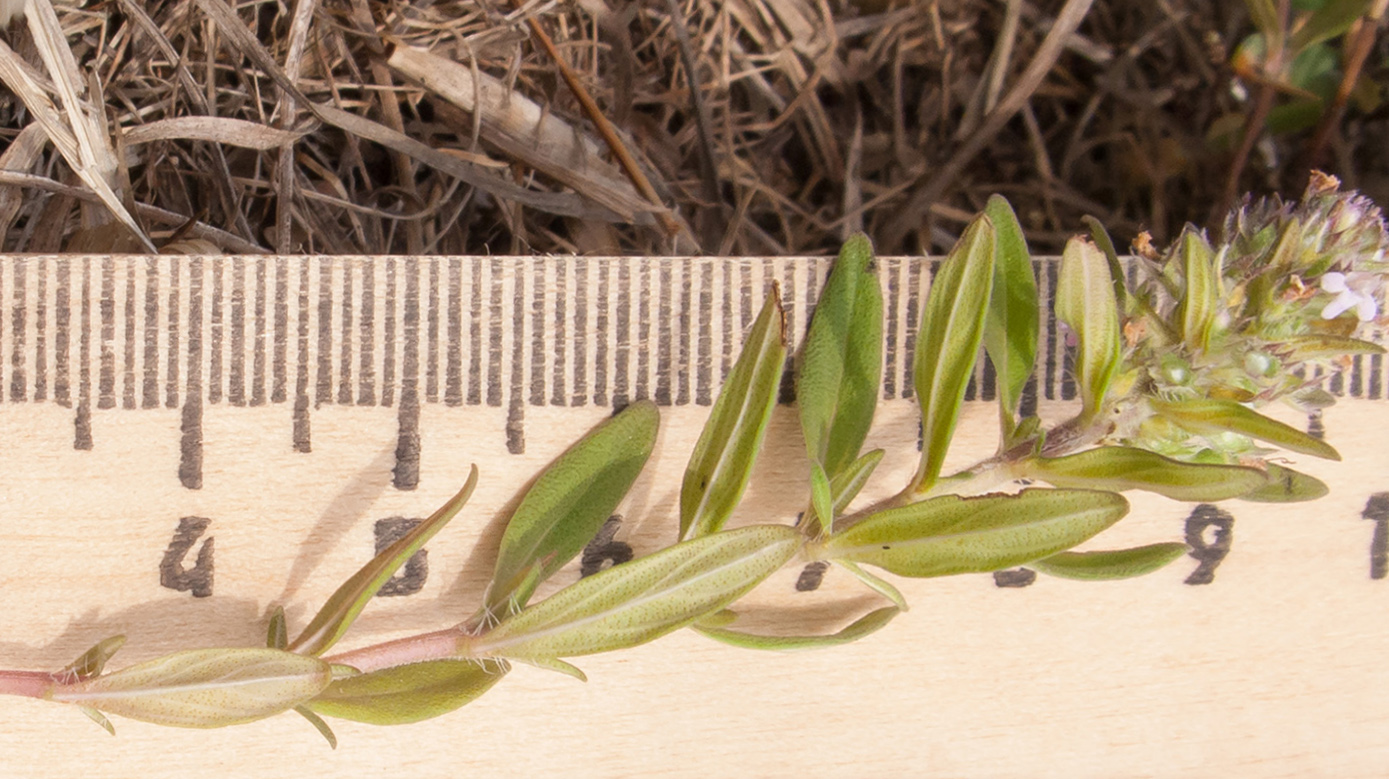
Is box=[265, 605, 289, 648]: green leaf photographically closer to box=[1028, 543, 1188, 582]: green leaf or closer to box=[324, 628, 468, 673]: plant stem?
box=[324, 628, 468, 673]: plant stem

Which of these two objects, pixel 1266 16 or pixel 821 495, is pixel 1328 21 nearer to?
pixel 1266 16

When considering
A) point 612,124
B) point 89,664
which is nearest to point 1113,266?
point 612,124

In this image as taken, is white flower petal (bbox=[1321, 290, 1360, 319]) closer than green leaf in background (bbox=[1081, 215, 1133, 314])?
Yes

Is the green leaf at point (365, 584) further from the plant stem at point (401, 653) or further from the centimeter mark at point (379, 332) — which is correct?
the centimeter mark at point (379, 332)

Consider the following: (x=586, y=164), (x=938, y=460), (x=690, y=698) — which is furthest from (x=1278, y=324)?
(x=586, y=164)

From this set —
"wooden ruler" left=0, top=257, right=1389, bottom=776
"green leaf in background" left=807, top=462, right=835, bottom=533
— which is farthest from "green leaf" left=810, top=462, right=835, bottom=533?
"wooden ruler" left=0, top=257, right=1389, bottom=776

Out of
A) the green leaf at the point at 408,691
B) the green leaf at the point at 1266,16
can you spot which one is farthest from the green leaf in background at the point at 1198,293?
the green leaf at the point at 408,691
